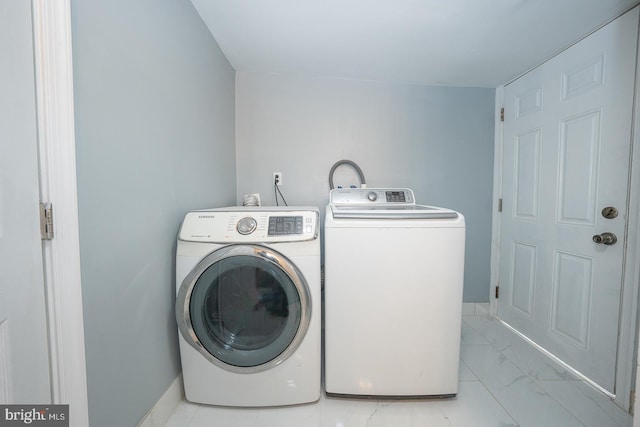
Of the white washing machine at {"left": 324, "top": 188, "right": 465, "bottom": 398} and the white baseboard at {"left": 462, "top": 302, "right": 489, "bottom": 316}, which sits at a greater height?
the white washing machine at {"left": 324, "top": 188, "right": 465, "bottom": 398}

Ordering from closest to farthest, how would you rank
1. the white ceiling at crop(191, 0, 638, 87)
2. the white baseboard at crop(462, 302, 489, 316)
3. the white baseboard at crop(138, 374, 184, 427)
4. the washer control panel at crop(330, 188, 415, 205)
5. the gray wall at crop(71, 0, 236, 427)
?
the gray wall at crop(71, 0, 236, 427), the white baseboard at crop(138, 374, 184, 427), the white ceiling at crop(191, 0, 638, 87), the washer control panel at crop(330, 188, 415, 205), the white baseboard at crop(462, 302, 489, 316)

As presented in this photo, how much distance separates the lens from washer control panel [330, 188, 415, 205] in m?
1.84

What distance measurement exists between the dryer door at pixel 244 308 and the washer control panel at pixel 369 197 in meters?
0.84

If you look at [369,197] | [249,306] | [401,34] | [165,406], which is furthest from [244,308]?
[401,34]

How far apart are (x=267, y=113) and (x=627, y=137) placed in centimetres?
220

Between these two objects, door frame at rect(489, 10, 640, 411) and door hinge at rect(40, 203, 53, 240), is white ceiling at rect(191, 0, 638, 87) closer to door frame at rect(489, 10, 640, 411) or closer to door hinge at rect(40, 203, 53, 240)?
door frame at rect(489, 10, 640, 411)

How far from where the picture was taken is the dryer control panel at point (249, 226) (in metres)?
1.14

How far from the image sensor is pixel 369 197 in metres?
1.85

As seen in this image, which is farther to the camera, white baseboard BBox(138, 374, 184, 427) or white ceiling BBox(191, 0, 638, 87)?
white ceiling BBox(191, 0, 638, 87)

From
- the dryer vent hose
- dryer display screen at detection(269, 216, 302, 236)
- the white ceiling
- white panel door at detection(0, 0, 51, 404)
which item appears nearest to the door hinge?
white panel door at detection(0, 0, 51, 404)

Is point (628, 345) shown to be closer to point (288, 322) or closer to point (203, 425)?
point (288, 322)

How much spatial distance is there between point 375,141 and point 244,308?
1.66 metres
